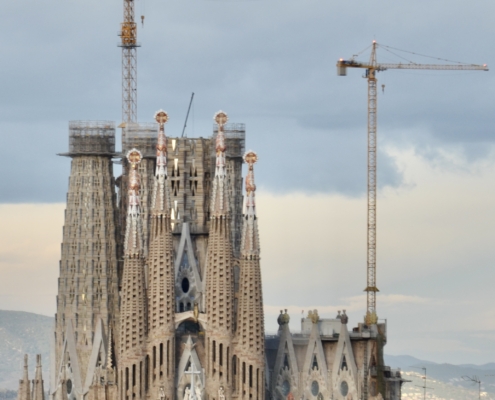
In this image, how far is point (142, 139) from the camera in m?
138

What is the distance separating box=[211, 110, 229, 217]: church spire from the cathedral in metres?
0.08

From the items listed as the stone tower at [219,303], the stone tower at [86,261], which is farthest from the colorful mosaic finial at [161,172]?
the stone tower at [86,261]

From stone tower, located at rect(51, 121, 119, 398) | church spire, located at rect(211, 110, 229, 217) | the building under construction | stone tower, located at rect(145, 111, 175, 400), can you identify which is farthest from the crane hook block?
stone tower, located at rect(145, 111, 175, 400)

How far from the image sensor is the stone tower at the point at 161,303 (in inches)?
4852

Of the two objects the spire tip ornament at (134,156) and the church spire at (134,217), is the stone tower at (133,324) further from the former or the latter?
the spire tip ornament at (134,156)

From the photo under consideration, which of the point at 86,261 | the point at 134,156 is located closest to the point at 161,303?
the point at 134,156

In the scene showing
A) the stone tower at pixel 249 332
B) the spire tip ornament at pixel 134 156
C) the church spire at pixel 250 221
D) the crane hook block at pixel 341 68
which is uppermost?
the crane hook block at pixel 341 68

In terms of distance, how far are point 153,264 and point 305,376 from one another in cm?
1912

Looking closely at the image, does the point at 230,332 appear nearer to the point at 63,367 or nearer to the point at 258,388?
the point at 258,388

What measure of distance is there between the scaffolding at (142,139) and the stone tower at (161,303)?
1375 cm

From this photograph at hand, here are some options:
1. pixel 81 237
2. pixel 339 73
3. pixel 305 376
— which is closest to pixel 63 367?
pixel 81 237

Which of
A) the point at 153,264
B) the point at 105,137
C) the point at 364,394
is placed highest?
the point at 105,137

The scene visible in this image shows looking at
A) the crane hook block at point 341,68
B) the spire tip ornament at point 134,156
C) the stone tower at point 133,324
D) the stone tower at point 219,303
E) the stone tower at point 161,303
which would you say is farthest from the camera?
the crane hook block at point 341,68

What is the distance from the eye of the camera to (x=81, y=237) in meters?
139
